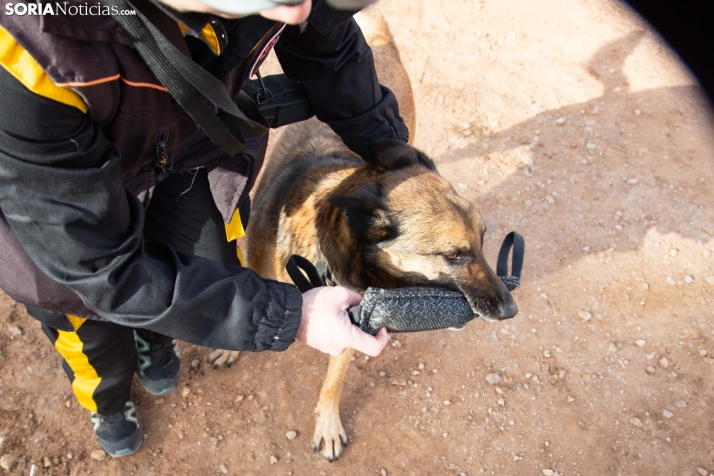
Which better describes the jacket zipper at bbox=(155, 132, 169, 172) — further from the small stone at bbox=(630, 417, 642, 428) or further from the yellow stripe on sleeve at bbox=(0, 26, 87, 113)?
the small stone at bbox=(630, 417, 642, 428)

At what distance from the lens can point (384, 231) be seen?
7.69 ft

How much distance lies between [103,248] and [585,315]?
10.7 feet

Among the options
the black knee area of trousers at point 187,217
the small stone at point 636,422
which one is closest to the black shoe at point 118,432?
the black knee area of trousers at point 187,217

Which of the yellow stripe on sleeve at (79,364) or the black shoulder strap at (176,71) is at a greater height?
the black shoulder strap at (176,71)

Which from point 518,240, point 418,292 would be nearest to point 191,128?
point 418,292

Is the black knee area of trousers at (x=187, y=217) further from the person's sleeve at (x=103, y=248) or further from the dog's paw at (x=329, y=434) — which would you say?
the dog's paw at (x=329, y=434)

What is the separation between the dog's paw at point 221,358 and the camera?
316cm

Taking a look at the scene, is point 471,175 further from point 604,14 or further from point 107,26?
point 107,26

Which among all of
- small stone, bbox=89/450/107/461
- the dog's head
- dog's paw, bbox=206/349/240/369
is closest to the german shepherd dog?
the dog's head

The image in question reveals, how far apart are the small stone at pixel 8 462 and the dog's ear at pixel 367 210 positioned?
6.95 feet

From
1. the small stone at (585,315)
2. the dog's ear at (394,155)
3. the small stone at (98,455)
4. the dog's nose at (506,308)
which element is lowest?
the small stone at (585,315)

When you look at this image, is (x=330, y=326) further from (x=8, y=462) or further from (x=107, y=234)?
(x=8, y=462)

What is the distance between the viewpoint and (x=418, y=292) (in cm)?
210

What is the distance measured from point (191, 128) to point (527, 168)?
3.41 meters
